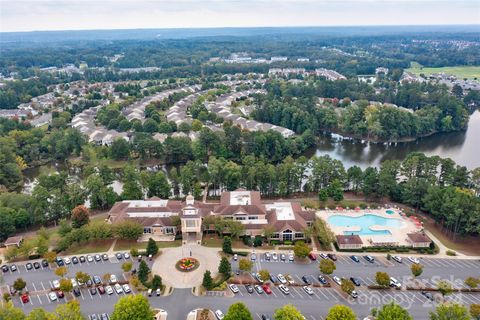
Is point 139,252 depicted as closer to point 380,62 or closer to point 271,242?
point 271,242

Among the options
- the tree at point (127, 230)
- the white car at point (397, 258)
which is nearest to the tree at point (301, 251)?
the white car at point (397, 258)

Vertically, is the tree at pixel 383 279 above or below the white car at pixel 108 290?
above

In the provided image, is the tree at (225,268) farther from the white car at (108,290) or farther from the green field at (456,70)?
the green field at (456,70)

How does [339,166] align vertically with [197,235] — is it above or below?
above

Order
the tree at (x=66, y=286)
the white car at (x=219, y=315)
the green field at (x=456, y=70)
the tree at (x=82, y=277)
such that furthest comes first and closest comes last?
the green field at (x=456, y=70)
the tree at (x=82, y=277)
the tree at (x=66, y=286)
the white car at (x=219, y=315)

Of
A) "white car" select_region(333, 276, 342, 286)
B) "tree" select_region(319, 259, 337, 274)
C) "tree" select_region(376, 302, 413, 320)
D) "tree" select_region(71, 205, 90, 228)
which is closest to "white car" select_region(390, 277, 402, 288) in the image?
"white car" select_region(333, 276, 342, 286)

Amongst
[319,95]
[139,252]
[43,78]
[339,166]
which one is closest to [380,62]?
[319,95]

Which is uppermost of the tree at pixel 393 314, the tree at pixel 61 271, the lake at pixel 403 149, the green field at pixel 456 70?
the green field at pixel 456 70
